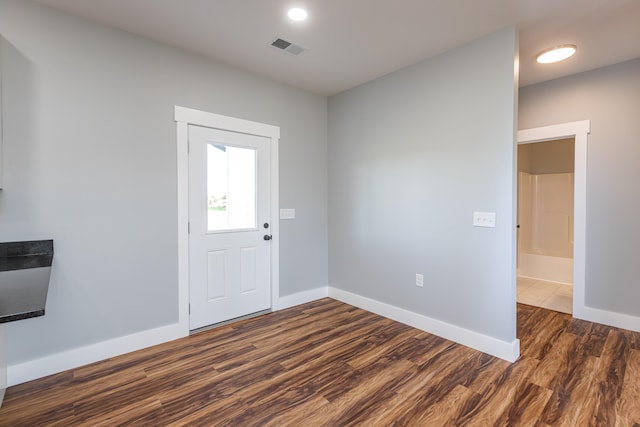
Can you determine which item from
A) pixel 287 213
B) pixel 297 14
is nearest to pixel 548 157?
pixel 287 213

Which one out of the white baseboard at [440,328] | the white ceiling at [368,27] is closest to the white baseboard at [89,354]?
the white baseboard at [440,328]

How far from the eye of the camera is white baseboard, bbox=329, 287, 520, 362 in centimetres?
248

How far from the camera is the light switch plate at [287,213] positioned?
11.8 ft

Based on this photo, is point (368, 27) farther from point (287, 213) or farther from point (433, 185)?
point (287, 213)

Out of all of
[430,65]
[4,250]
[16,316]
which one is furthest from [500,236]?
[4,250]

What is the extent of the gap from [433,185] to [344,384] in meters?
1.93

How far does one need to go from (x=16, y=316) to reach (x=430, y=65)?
337 centimetres

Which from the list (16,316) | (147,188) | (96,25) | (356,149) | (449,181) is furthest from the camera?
(356,149)

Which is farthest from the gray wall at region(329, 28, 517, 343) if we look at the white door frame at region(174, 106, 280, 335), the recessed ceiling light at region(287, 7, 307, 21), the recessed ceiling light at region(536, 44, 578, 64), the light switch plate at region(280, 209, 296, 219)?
the white door frame at region(174, 106, 280, 335)

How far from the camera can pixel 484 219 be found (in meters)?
2.60

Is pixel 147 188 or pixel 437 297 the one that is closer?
pixel 147 188

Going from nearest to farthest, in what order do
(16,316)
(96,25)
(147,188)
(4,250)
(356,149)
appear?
(16,316) → (4,250) → (96,25) → (147,188) → (356,149)

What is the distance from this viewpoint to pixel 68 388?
2.07m

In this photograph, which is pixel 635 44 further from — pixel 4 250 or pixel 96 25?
pixel 4 250
